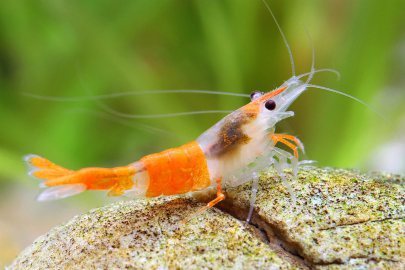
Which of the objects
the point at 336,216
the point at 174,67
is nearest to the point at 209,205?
the point at 336,216

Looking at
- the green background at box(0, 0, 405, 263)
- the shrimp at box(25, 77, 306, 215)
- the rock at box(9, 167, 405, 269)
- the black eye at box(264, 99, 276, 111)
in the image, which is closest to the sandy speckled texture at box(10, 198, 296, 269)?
the rock at box(9, 167, 405, 269)

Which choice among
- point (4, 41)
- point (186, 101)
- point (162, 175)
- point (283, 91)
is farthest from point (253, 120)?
point (4, 41)

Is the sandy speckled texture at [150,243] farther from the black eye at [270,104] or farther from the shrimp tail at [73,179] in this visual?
the black eye at [270,104]

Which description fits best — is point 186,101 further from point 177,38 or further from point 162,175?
point 162,175

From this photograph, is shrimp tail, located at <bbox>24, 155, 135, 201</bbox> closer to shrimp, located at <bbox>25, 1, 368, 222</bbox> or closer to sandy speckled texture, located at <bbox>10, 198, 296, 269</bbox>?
shrimp, located at <bbox>25, 1, 368, 222</bbox>

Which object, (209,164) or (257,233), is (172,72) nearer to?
(209,164)

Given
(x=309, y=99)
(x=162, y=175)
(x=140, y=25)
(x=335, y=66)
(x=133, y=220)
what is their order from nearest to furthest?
1. (x=133, y=220)
2. (x=162, y=175)
3. (x=335, y=66)
4. (x=309, y=99)
5. (x=140, y=25)

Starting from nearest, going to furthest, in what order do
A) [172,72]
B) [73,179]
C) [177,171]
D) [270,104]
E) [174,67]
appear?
1. [73,179]
2. [177,171]
3. [270,104]
4. [172,72]
5. [174,67]
